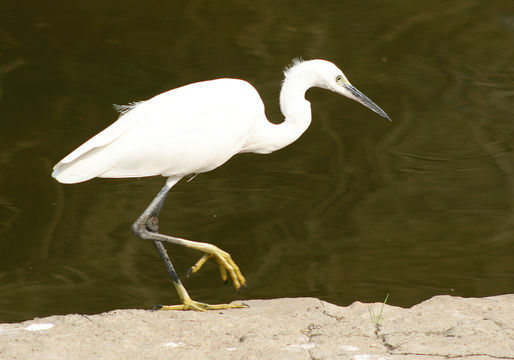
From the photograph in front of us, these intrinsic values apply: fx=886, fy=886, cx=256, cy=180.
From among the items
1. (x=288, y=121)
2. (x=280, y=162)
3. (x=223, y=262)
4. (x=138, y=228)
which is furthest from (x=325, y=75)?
(x=280, y=162)

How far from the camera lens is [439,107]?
776 cm

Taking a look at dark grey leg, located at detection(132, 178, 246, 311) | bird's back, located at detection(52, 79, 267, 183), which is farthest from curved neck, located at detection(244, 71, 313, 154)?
dark grey leg, located at detection(132, 178, 246, 311)

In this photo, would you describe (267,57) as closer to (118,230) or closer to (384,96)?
(384,96)

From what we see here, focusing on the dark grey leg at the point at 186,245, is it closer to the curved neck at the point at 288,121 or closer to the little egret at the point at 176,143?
the little egret at the point at 176,143

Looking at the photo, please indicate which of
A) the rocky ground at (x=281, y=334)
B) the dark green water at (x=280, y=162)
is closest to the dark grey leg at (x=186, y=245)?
the rocky ground at (x=281, y=334)

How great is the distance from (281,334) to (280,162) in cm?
336

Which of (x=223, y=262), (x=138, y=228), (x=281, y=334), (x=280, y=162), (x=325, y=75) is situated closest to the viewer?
(x=281, y=334)

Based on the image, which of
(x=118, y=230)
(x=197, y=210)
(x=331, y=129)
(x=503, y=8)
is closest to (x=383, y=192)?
(x=331, y=129)

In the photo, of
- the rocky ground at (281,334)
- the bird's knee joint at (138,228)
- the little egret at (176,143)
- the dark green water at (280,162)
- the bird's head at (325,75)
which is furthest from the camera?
the dark green water at (280,162)

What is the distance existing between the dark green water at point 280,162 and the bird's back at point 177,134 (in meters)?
1.23

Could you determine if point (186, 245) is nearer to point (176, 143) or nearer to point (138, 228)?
point (138, 228)

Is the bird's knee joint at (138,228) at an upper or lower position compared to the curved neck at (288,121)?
lower

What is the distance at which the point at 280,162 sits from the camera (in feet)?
23.8

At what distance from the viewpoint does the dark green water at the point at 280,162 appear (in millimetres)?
5883
